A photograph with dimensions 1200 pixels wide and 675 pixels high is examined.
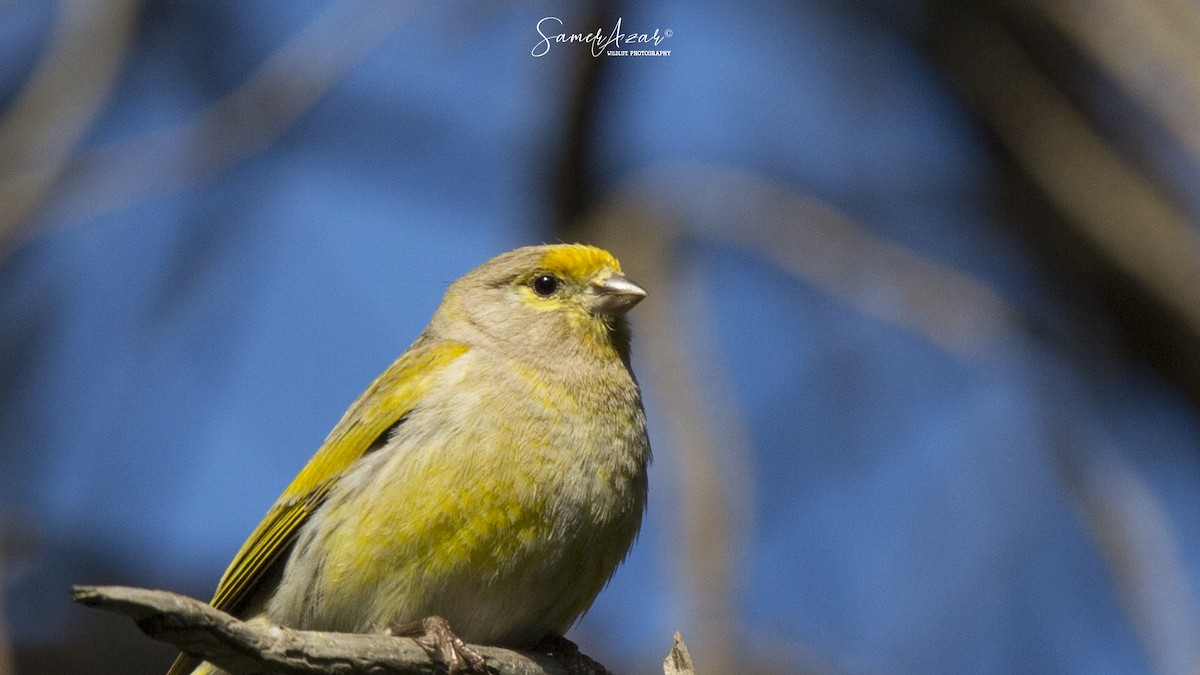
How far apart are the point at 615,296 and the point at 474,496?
1.19 metres

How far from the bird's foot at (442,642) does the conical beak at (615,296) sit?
141 centimetres

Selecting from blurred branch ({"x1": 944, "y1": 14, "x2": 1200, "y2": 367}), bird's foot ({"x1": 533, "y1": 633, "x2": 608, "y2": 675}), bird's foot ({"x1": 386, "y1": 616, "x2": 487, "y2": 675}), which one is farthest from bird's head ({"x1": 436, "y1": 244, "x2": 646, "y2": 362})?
blurred branch ({"x1": 944, "y1": 14, "x2": 1200, "y2": 367})

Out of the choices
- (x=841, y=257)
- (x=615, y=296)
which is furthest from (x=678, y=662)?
(x=841, y=257)

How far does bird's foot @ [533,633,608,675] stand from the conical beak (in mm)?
1207

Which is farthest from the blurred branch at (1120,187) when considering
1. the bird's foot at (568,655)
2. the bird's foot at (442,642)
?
the bird's foot at (442,642)

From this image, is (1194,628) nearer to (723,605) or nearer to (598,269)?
(723,605)

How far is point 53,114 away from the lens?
768cm

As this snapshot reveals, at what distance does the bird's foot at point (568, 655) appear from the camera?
15.4 ft

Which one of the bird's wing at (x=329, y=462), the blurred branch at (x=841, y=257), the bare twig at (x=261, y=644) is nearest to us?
the bare twig at (x=261, y=644)

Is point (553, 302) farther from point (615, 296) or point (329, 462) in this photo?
point (329, 462)

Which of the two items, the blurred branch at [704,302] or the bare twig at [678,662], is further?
the blurred branch at [704,302]

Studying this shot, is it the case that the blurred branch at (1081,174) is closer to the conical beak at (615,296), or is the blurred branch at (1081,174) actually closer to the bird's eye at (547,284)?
the conical beak at (615,296)

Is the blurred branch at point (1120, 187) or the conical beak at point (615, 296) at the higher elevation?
the blurred branch at point (1120, 187)

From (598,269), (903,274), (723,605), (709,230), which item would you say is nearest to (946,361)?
(903,274)
